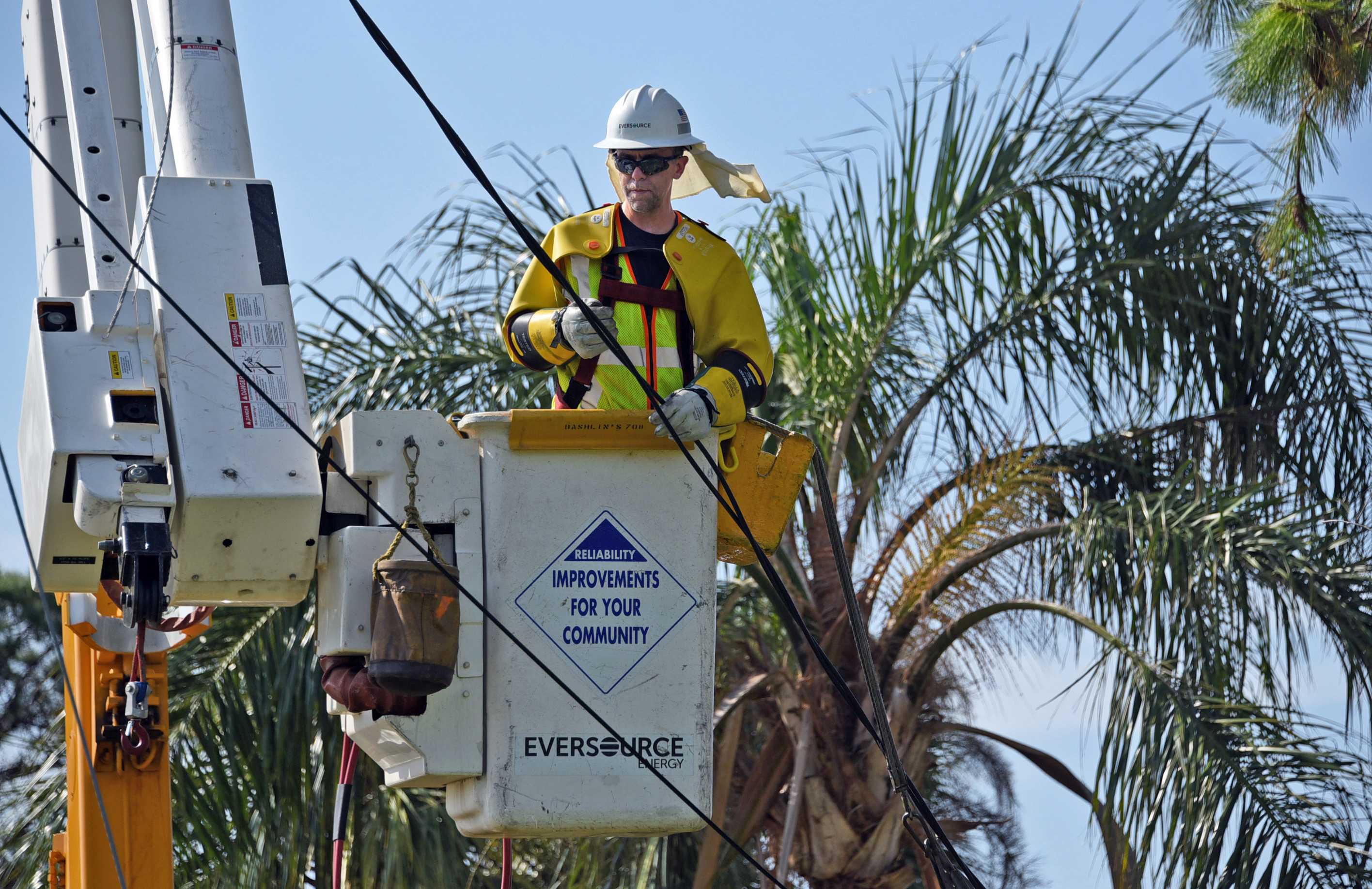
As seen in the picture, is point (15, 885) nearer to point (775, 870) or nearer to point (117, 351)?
point (775, 870)

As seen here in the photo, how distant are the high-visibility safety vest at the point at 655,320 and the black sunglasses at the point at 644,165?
0.13m

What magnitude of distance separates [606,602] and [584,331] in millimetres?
737

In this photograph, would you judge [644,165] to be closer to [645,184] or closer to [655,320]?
[645,184]

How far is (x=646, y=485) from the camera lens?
4844 mm

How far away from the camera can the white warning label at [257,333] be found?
15.3ft

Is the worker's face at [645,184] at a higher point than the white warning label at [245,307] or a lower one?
higher

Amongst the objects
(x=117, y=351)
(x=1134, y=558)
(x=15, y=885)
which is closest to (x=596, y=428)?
(x=117, y=351)

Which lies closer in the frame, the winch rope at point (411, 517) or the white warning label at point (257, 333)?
the winch rope at point (411, 517)

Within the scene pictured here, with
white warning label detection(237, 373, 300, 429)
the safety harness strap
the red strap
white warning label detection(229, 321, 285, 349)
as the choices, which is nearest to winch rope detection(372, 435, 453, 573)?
white warning label detection(237, 373, 300, 429)

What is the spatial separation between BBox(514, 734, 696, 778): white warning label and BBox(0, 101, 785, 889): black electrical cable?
1 cm

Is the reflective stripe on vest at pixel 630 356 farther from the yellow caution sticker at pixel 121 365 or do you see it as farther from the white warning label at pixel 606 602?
the yellow caution sticker at pixel 121 365

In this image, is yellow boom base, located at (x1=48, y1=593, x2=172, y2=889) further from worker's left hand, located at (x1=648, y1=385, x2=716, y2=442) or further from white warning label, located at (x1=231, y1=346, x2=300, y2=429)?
worker's left hand, located at (x1=648, y1=385, x2=716, y2=442)

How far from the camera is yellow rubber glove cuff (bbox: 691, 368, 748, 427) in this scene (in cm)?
502

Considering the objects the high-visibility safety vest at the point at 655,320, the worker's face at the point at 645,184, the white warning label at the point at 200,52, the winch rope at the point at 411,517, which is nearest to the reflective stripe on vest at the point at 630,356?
the high-visibility safety vest at the point at 655,320
